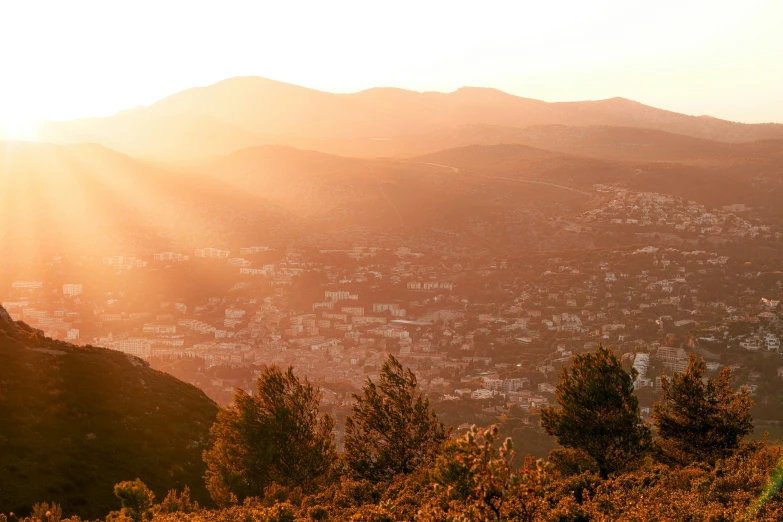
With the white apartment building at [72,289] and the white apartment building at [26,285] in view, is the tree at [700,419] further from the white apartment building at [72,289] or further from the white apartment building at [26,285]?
the white apartment building at [26,285]

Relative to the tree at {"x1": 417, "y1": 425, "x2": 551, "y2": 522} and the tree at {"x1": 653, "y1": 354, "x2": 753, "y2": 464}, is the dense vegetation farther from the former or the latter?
the tree at {"x1": 417, "y1": 425, "x2": 551, "y2": 522}

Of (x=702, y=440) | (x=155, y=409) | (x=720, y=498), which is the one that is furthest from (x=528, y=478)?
(x=155, y=409)

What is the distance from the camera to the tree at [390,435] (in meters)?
29.8

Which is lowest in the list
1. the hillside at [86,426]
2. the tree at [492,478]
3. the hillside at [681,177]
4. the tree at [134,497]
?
the hillside at [86,426]

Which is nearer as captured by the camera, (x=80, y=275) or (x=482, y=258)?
(x=80, y=275)

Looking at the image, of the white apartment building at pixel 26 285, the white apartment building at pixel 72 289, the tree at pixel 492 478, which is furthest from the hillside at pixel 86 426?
the white apartment building at pixel 26 285

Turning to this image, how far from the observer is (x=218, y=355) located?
84312 millimetres

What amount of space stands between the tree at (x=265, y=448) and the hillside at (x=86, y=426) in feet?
12.6

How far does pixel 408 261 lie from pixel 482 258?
1523 centimetres

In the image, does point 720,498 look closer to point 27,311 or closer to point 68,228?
point 27,311

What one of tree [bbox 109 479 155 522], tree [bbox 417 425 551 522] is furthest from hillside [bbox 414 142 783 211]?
tree [bbox 417 425 551 522]

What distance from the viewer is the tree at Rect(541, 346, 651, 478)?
27797mm

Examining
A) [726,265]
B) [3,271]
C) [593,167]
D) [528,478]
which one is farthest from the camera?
[593,167]

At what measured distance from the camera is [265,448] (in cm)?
2809
